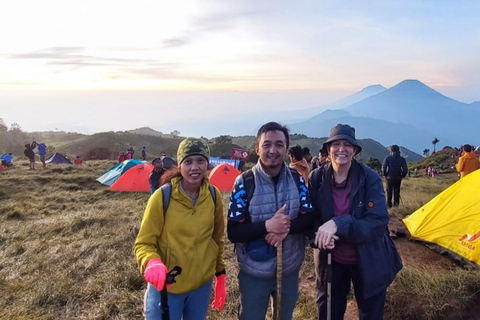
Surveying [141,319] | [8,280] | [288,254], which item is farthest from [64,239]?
[288,254]

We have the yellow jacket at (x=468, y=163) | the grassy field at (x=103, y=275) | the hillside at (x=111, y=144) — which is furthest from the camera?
the hillside at (x=111, y=144)

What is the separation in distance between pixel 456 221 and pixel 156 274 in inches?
219

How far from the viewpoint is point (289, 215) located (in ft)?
8.48

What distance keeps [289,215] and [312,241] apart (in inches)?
15.6

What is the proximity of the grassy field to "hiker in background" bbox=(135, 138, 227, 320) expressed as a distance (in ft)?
5.15

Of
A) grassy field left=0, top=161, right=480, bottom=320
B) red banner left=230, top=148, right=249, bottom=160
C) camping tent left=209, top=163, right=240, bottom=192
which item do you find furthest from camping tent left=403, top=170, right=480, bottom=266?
red banner left=230, top=148, right=249, bottom=160

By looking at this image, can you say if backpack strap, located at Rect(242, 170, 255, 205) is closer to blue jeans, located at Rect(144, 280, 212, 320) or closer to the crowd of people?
the crowd of people

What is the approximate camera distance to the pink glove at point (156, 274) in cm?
208

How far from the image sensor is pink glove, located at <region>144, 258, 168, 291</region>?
2082 mm

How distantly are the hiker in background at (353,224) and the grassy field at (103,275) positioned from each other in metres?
1.31

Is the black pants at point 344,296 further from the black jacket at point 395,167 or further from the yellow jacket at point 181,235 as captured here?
the black jacket at point 395,167

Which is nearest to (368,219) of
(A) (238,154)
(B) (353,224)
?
(B) (353,224)

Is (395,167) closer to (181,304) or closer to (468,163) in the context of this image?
(468,163)

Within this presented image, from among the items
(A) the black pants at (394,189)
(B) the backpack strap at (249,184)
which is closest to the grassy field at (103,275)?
(A) the black pants at (394,189)
